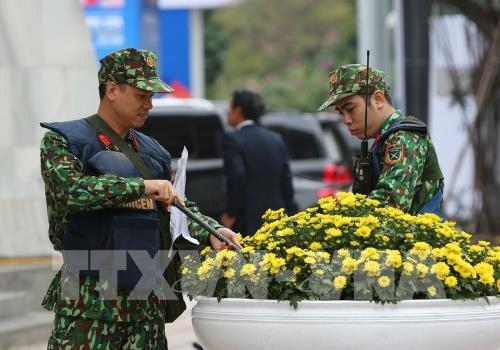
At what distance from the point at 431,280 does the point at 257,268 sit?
1.99ft

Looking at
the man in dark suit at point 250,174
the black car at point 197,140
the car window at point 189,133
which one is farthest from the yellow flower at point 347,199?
the car window at point 189,133

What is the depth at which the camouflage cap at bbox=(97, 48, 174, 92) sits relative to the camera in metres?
5.18

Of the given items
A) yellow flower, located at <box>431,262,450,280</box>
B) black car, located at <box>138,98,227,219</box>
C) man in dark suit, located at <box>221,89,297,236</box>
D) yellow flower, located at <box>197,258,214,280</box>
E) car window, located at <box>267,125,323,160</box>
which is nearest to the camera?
yellow flower, located at <box>431,262,450,280</box>

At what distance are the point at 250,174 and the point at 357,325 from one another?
17.3 ft

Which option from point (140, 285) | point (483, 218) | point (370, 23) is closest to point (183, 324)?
point (140, 285)

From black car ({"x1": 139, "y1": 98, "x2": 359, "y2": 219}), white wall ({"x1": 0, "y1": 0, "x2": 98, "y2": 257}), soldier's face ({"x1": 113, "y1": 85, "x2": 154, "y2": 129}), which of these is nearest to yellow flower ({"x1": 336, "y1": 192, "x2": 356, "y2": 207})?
soldier's face ({"x1": 113, "y1": 85, "x2": 154, "y2": 129})

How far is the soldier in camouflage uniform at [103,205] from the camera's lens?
4.94 metres

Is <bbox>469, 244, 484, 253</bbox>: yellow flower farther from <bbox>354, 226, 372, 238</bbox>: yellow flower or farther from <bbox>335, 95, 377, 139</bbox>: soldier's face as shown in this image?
<bbox>335, 95, 377, 139</bbox>: soldier's face

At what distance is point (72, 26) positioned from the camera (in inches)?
404

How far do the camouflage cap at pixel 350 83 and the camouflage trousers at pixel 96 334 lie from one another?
1.20 meters

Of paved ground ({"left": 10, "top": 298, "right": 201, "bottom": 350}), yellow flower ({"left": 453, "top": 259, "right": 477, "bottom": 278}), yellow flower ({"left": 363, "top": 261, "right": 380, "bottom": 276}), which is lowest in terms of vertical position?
paved ground ({"left": 10, "top": 298, "right": 201, "bottom": 350})

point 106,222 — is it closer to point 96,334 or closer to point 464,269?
point 96,334

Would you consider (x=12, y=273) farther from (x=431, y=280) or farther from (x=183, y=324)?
(x=431, y=280)

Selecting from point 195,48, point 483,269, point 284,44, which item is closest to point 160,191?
point 483,269
